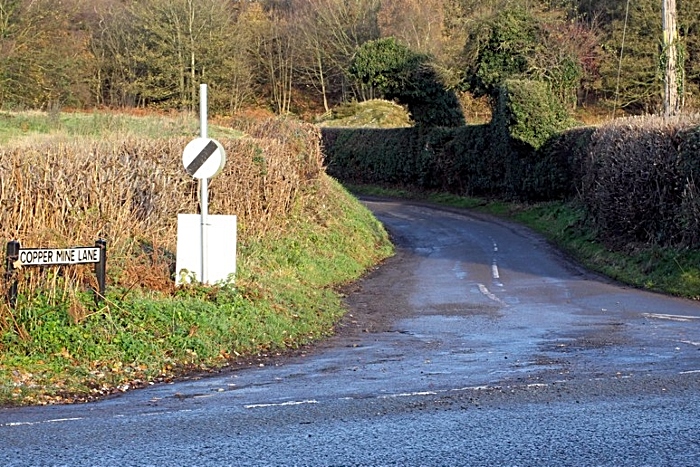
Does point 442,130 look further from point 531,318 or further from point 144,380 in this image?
point 144,380

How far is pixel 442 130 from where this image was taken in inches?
1935

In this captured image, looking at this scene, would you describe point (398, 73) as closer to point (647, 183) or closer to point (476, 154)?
point (476, 154)

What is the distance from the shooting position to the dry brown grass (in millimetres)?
13172

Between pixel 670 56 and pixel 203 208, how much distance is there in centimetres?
1684

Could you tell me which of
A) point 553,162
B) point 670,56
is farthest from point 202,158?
A: point 553,162

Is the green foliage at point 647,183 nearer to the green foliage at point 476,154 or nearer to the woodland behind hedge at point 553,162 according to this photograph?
the woodland behind hedge at point 553,162

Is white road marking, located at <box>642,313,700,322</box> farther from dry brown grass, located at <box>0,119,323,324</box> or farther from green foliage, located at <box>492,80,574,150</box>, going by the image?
green foliage, located at <box>492,80,574,150</box>

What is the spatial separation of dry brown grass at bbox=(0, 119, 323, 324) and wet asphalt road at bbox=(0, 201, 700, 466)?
3.04m

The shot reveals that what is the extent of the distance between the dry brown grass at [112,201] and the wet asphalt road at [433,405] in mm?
3038

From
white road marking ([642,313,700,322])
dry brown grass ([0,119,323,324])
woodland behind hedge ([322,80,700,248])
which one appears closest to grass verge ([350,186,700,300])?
woodland behind hedge ([322,80,700,248])

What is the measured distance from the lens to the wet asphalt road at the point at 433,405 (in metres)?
6.86

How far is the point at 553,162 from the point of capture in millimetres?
38188

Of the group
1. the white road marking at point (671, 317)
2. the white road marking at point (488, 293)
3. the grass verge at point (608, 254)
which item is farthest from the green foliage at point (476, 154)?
the white road marking at point (671, 317)

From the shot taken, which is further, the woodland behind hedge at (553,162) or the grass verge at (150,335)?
the woodland behind hedge at (553,162)
